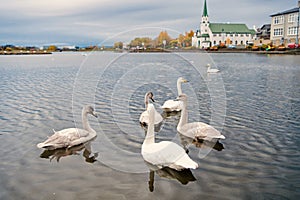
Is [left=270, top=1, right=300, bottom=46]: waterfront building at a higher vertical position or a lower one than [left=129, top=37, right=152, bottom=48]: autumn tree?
higher

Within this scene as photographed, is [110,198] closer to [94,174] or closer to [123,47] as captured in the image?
[94,174]

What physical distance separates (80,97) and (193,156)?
9.10m

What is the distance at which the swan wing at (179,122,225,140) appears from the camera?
800cm

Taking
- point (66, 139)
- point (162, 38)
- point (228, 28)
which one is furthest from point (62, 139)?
point (228, 28)

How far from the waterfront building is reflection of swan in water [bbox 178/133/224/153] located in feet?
237

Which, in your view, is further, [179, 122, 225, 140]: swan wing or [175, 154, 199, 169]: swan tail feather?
[179, 122, 225, 140]: swan wing

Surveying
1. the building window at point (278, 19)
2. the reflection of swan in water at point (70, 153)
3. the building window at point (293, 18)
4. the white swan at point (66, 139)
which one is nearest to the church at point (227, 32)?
the building window at point (278, 19)

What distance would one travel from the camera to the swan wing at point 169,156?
19.8ft

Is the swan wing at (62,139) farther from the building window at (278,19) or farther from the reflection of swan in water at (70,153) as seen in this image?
the building window at (278,19)

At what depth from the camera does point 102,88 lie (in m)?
17.8

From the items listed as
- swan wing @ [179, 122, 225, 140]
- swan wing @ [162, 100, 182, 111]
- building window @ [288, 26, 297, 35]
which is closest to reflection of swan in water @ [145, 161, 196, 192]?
swan wing @ [179, 122, 225, 140]

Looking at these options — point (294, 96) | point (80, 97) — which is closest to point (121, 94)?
point (80, 97)

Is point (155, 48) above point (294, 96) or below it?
above

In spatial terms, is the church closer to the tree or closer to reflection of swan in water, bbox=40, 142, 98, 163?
the tree
